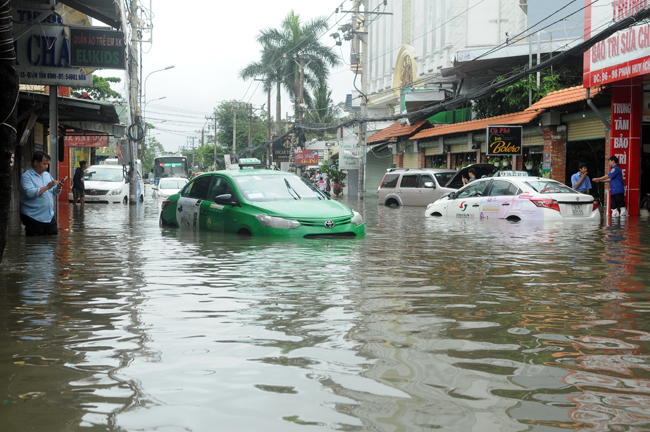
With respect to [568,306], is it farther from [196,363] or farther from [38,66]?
[38,66]

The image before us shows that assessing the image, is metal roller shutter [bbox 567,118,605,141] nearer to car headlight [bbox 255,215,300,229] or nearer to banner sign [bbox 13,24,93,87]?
car headlight [bbox 255,215,300,229]

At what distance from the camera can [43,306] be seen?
6039mm

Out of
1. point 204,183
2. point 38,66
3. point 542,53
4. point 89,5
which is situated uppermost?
point 542,53

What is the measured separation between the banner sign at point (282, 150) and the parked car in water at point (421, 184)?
2963cm

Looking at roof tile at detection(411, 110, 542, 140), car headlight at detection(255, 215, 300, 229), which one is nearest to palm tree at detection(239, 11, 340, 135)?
roof tile at detection(411, 110, 542, 140)

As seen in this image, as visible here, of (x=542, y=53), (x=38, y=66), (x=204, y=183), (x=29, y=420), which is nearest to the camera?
(x=29, y=420)

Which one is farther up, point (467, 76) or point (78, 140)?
point (467, 76)

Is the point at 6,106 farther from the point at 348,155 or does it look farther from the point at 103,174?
the point at 348,155

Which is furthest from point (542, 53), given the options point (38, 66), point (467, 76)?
point (38, 66)

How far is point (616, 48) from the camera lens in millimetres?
18125

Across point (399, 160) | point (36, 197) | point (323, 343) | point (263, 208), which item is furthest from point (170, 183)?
point (323, 343)

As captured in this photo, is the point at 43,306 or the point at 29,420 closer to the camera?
the point at 29,420

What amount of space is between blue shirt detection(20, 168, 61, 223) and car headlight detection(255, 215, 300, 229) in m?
3.45

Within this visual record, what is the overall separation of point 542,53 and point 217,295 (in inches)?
975
